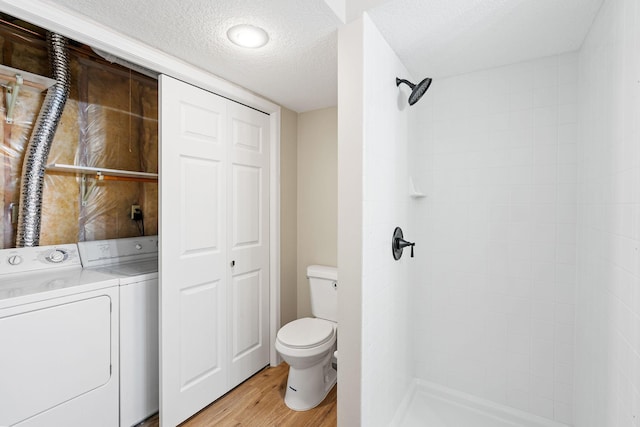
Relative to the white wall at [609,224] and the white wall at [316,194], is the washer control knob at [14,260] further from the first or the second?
the white wall at [609,224]

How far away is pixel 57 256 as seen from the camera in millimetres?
1771

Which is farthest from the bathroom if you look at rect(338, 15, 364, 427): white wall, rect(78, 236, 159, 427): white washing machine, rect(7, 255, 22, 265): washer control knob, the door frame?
rect(7, 255, 22, 265): washer control knob

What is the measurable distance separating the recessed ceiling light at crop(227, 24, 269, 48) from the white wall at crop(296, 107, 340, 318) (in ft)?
3.46

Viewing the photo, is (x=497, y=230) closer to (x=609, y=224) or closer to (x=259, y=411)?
(x=609, y=224)

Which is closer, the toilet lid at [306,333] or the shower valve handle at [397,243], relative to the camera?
the shower valve handle at [397,243]

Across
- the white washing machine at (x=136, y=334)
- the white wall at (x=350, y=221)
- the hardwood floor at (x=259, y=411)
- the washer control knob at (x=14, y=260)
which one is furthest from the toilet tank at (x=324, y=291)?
the washer control knob at (x=14, y=260)

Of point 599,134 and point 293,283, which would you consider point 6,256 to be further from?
point 599,134

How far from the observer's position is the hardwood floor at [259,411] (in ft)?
5.78

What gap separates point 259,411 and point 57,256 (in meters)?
1.55

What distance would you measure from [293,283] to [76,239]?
1.59 m

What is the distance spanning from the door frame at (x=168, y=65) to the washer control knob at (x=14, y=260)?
840 millimetres

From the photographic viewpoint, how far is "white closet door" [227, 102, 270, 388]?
207cm

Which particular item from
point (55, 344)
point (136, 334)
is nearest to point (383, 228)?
point (136, 334)

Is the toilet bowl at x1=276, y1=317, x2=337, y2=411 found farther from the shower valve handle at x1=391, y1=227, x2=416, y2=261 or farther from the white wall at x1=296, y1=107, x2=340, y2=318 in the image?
the shower valve handle at x1=391, y1=227, x2=416, y2=261
